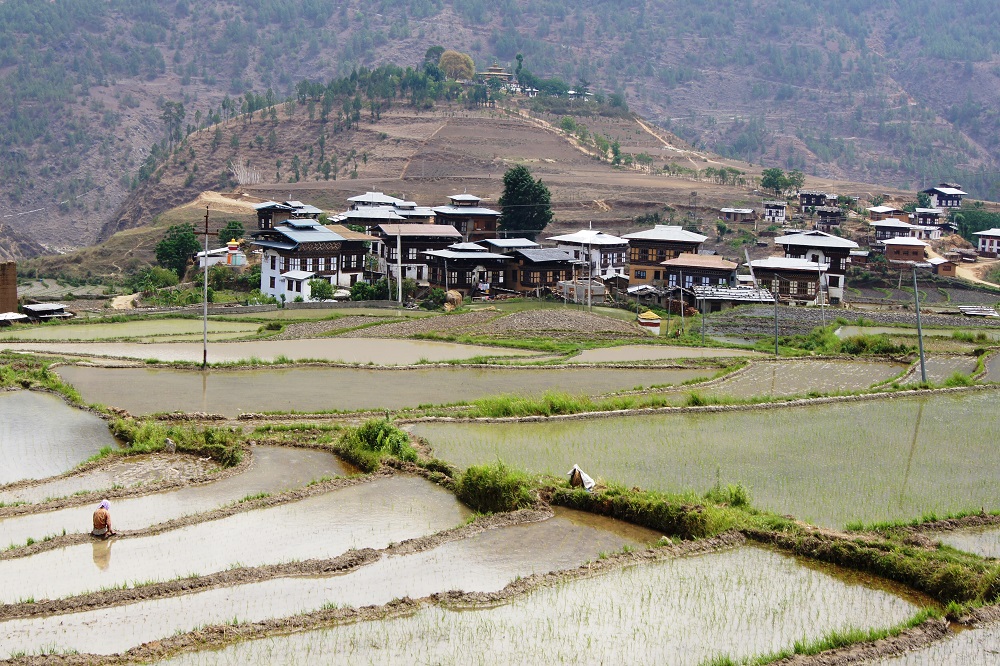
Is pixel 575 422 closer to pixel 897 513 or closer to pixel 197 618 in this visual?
pixel 897 513

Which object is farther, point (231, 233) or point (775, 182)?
point (775, 182)

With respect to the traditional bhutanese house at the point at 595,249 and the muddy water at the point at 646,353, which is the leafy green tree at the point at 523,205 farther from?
the muddy water at the point at 646,353

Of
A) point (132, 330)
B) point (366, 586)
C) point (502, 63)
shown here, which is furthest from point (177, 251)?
point (502, 63)

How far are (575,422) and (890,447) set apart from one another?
5599 millimetres

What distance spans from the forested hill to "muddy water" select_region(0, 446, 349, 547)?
102 meters

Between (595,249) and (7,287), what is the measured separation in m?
25.9

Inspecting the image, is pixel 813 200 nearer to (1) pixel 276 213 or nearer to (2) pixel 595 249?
(2) pixel 595 249

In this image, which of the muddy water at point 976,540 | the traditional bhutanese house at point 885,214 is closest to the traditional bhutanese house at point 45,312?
the muddy water at point 976,540

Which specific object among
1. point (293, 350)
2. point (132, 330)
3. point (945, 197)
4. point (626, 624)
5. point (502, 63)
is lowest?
point (132, 330)

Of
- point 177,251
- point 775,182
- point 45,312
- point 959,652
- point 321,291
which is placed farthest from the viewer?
Answer: point 775,182

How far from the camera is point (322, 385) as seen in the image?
25469 millimetres

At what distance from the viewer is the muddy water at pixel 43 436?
1817 cm

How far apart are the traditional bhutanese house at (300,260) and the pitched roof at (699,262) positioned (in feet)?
46.3

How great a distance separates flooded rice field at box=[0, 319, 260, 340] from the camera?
34875mm
